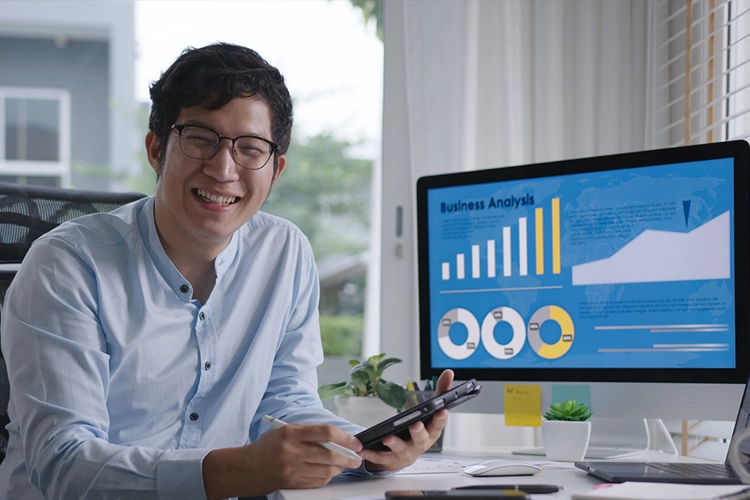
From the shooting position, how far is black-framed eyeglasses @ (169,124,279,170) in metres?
1.20

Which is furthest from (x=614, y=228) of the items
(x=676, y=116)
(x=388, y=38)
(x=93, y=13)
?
(x=93, y=13)

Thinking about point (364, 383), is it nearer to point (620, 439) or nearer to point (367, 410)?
point (367, 410)

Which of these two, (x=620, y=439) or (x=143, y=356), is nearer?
(x=143, y=356)

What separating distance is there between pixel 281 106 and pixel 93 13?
2787mm

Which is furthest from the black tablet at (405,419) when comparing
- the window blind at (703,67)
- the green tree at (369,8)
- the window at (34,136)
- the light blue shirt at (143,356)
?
the window at (34,136)

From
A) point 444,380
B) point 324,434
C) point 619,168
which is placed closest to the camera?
point 324,434

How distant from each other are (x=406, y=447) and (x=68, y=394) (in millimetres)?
491

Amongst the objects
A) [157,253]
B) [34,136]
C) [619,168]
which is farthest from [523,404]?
[34,136]

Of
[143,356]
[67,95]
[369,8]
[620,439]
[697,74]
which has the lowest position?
[620,439]

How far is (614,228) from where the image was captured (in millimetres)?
1371

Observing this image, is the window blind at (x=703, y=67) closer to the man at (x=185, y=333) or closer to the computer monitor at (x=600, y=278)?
the computer monitor at (x=600, y=278)

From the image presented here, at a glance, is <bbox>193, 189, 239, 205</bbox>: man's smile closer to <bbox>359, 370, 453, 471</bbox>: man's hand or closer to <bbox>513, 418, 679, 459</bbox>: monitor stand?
<bbox>359, 370, 453, 471</bbox>: man's hand

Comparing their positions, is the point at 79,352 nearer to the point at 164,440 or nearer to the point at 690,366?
the point at 164,440

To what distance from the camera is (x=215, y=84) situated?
1.20 meters
